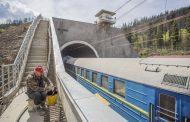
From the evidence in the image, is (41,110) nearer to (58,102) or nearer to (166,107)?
(58,102)

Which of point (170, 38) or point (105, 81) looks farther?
point (170, 38)

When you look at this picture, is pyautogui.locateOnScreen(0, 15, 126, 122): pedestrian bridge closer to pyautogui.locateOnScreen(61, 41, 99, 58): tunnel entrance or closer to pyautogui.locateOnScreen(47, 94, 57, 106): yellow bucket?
pyautogui.locateOnScreen(47, 94, 57, 106): yellow bucket

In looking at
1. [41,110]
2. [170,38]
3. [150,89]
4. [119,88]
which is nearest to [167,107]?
[150,89]

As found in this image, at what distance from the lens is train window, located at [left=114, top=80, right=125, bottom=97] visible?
674cm

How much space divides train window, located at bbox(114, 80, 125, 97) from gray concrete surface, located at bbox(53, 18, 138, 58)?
15.2 m

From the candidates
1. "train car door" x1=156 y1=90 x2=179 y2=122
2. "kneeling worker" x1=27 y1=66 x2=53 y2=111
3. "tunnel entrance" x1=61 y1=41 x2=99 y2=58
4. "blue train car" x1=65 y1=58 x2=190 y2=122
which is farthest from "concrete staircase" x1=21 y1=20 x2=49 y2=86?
"tunnel entrance" x1=61 y1=41 x2=99 y2=58

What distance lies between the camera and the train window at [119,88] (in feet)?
22.1

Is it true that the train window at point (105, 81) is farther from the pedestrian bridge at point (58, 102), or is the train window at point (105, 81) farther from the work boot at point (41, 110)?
the work boot at point (41, 110)

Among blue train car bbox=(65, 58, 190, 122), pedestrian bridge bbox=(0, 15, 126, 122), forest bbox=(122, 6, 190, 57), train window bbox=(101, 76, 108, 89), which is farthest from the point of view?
forest bbox=(122, 6, 190, 57)

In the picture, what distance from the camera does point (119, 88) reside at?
7.09m

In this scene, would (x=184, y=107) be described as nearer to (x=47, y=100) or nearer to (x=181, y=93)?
(x=181, y=93)

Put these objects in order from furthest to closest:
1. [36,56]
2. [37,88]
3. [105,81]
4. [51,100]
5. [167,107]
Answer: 1. [36,56]
2. [105,81]
3. [51,100]
4. [37,88]
5. [167,107]

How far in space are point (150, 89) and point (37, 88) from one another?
11.0 ft

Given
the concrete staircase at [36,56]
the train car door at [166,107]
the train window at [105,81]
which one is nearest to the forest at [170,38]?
the concrete staircase at [36,56]
